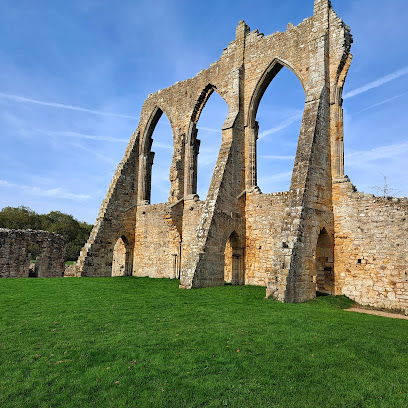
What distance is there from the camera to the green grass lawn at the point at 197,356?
398cm

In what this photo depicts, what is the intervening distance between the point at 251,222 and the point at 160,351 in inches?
340

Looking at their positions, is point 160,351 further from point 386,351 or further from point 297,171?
point 297,171

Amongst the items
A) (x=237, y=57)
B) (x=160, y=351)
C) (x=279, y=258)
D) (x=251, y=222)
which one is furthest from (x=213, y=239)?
(x=237, y=57)

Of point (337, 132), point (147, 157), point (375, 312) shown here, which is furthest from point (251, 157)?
point (375, 312)

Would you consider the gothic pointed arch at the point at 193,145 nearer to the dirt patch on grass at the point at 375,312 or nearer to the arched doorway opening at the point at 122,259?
the arched doorway opening at the point at 122,259

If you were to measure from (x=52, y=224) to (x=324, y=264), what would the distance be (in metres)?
37.6

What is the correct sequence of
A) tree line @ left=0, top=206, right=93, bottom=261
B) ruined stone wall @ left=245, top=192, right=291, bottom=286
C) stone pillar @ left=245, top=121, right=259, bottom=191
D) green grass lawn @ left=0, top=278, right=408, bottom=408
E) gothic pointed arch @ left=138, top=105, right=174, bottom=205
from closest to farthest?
green grass lawn @ left=0, top=278, right=408, bottom=408, ruined stone wall @ left=245, top=192, right=291, bottom=286, stone pillar @ left=245, top=121, right=259, bottom=191, gothic pointed arch @ left=138, top=105, right=174, bottom=205, tree line @ left=0, top=206, right=93, bottom=261

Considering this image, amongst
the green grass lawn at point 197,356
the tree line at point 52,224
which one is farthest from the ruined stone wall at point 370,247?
the tree line at point 52,224

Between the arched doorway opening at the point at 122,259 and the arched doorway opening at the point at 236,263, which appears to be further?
the arched doorway opening at the point at 122,259

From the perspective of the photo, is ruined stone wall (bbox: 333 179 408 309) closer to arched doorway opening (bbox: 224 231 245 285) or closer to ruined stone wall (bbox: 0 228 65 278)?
arched doorway opening (bbox: 224 231 245 285)

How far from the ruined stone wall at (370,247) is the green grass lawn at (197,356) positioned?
78.0 inches

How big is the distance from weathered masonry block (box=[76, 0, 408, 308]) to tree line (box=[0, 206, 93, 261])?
75.8 feet

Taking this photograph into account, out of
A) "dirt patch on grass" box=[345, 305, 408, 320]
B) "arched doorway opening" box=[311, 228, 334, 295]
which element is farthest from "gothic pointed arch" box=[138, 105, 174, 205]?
"dirt patch on grass" box=[345, 305, 408, 320]

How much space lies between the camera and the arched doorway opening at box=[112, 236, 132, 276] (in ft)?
58.3
